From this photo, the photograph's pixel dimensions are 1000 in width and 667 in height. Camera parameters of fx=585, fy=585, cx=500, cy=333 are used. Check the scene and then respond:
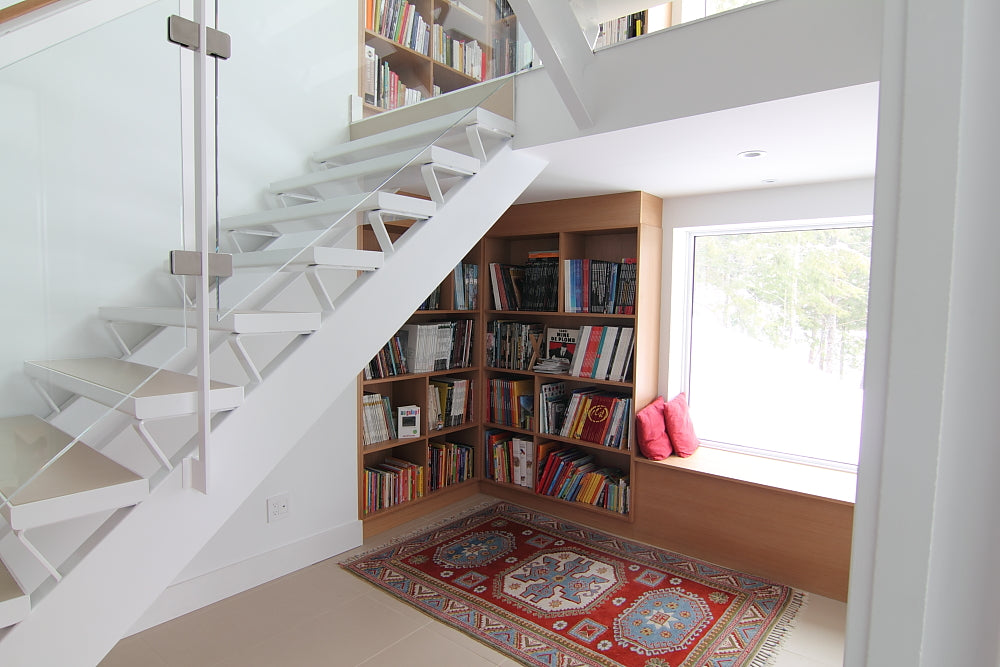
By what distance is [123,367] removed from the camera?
1.42 metres

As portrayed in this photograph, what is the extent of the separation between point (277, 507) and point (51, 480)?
5.11 feet

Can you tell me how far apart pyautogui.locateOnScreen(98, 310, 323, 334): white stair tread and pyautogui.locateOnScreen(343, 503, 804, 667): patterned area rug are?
1.53 meters

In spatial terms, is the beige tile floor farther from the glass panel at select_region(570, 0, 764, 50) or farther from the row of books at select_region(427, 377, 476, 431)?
the glass panel at select_region(570, 0, 764, 50)

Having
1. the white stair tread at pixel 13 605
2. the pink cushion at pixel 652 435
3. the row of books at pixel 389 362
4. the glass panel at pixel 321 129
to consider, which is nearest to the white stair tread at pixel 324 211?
the glass panel at pixel 321 129

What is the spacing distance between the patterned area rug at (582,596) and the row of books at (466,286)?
1.33m

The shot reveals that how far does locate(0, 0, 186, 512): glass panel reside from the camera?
1256mm

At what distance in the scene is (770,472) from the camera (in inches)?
113

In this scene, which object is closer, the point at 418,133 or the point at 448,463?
the point at 418,133

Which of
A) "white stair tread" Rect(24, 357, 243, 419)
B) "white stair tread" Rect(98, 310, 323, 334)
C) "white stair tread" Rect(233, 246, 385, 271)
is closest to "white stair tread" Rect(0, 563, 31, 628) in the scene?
"white stair tread" Rect(24, 357, 243, 419)

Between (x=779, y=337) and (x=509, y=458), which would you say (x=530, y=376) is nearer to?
(x=509, y=458)

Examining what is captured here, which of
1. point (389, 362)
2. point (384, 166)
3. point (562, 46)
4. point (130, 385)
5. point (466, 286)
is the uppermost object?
point (562, 46)

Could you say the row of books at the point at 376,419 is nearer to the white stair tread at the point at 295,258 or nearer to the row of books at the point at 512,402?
the row of books at the point at 512,402

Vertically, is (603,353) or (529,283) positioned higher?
(529,283)

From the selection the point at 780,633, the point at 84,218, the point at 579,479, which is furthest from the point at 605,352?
the point at 84,218
